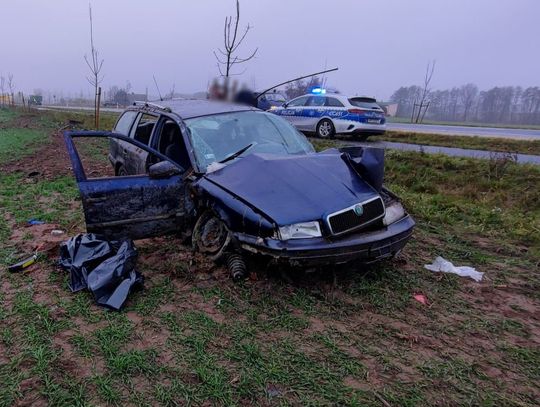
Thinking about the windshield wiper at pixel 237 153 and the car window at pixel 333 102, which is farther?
the car window at pixel 333 102

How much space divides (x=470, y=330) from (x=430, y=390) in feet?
2.91

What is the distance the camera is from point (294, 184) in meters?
3.60

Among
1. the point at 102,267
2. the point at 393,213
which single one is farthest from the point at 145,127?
the point at 393,213

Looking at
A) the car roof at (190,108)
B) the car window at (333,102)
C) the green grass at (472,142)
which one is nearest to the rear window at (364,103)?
the car window at (333,102)

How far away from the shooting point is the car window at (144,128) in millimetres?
5086

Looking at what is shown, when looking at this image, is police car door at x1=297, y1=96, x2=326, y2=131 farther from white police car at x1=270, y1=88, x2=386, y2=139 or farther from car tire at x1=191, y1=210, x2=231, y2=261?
car tire at x1=191, y1=210, x2=231, y2=261

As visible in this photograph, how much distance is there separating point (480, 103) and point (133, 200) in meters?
63.6

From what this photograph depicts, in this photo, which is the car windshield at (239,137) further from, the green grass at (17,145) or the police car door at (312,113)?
the police car door at (312,113)

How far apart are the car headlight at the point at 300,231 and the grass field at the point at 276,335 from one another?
22.0 inches

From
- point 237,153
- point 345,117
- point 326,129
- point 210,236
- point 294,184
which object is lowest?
point 210,236

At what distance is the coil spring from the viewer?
3.54m

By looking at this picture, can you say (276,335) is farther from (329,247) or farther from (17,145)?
(17,145)

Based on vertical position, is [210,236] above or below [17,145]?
above

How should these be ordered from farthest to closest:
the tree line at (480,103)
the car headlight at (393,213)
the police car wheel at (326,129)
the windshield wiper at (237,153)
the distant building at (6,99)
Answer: the tree line at (480,103)
the distant building at (6,99)
the police car wheel at (326,129)
the windshield wiper at (237,153)
the car headlight at (393,213)
